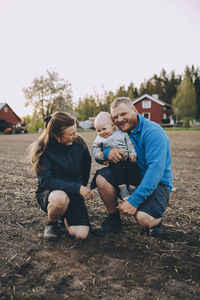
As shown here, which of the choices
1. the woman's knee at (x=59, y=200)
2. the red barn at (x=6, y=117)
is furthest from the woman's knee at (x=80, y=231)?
the red barn at (x=6, y=117)

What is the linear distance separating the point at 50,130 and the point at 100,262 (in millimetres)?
1537

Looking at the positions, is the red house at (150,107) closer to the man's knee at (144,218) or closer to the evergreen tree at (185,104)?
the evergreen tree at (185,104)

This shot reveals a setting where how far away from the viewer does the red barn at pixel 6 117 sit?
1818 inches

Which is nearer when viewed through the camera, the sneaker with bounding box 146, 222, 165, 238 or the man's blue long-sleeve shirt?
the man's blue long-sleeve shirt

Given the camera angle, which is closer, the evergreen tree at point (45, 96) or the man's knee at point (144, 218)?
the man's knee at point (144, 218)

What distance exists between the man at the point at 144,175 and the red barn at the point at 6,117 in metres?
Answer: 47.1

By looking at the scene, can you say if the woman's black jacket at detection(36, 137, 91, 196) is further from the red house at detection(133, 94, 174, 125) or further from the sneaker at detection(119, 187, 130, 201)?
the red house at detection(133, 94, 174, 125)

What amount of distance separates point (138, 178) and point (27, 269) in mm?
1586

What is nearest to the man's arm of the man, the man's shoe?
the man

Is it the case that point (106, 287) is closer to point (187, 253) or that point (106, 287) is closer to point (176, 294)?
point (176, 294)

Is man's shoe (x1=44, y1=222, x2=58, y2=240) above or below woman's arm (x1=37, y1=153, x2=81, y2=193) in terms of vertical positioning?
below

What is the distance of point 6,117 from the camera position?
153 feet

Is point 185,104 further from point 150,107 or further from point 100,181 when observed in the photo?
point 100,181

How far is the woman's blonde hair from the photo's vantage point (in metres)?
2.83
